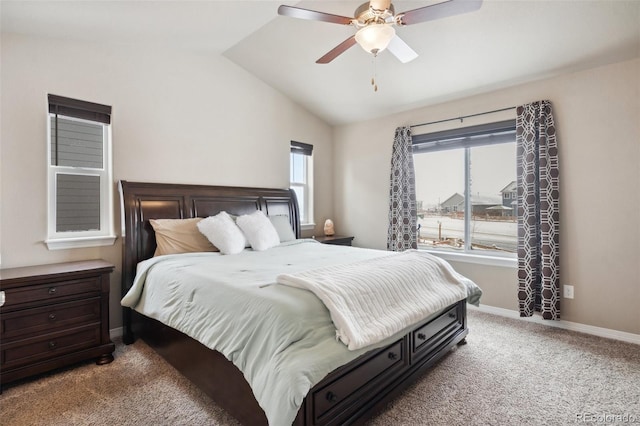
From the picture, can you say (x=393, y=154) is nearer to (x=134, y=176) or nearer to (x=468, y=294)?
(x=468, y=294)

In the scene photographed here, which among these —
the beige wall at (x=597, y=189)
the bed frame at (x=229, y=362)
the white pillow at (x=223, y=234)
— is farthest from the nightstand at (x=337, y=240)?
the beige wall at (x=597, y=189)

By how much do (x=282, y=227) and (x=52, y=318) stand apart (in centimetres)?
223

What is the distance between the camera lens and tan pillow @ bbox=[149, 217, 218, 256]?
290 cm

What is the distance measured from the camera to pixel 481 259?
11.9ft

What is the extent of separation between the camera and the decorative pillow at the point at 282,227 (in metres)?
3.78

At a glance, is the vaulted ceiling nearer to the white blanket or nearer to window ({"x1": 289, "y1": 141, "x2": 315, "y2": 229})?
window ({"x1": 289, "y1": 141, "x2": 315, "y2": 229})

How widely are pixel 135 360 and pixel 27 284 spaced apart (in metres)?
0.93

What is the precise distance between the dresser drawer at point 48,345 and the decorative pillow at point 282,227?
193 centimetres

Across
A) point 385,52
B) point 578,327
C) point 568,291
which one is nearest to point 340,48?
point 385,52

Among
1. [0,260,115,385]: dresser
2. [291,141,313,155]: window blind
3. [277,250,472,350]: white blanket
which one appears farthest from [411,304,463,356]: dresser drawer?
[291,141,313,155]: window blind

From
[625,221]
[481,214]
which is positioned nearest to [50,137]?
[481,214]

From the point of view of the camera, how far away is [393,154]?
425 cm

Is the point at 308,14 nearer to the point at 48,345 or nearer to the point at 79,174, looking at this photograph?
the point at 79,174

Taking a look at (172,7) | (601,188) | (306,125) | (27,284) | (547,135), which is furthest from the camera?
(306,125)
